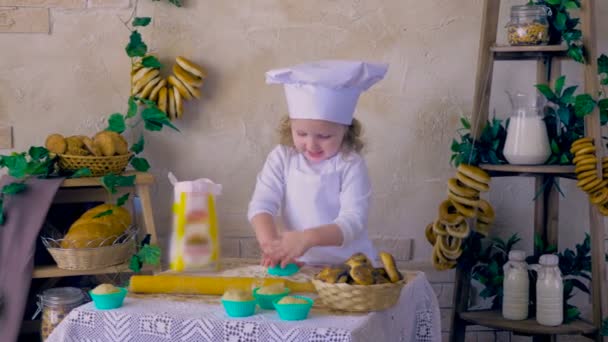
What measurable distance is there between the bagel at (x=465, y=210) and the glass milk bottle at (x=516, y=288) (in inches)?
6.8

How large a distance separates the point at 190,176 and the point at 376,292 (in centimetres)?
141

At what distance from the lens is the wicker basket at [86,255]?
244 centimetres

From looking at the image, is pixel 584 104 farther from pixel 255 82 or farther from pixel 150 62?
pixel 150 62

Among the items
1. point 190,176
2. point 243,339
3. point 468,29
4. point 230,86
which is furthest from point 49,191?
point 468,29

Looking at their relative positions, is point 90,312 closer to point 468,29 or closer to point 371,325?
point 371,325

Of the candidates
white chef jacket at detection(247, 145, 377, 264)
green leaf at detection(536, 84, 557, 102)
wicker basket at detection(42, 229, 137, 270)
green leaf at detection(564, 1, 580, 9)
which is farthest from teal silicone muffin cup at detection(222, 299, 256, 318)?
green leaf at detection(564, 1, 580, 9)

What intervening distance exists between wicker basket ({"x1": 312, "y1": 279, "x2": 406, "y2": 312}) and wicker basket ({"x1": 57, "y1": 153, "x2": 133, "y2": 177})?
1.16 meters

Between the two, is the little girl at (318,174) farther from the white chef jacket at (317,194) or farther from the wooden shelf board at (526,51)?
the wooden shelf board at (526,51)

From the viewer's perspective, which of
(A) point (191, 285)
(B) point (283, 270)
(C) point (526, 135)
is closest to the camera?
(A) point (191, 285)

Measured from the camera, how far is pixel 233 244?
2.85m

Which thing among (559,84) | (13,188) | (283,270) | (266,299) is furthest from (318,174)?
(13,188)

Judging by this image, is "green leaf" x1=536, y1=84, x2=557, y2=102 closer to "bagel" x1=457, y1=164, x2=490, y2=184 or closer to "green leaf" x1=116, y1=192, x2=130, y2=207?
"bagel" x1=457, y1=164, x2=490, y2=184

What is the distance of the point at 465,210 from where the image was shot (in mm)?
2506

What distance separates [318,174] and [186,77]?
2.54ft
